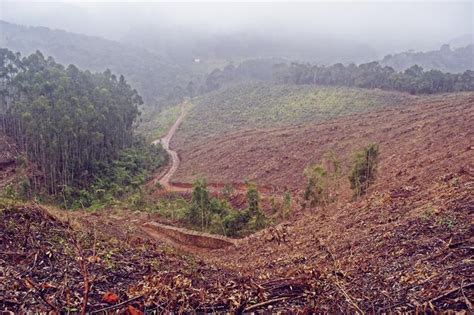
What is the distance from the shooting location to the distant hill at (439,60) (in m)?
103

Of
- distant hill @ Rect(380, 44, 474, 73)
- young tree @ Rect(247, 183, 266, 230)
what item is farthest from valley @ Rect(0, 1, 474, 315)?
distant hill @ Rect(380, 44, 474, 73)

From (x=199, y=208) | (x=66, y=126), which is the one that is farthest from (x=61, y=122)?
(x=199, y=208)

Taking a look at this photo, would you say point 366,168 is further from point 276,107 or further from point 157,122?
point 157,122

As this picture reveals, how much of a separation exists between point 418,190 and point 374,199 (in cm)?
117

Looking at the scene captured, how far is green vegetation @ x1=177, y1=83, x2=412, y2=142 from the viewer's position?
47438 mm

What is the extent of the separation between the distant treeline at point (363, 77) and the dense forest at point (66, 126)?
32.5 meters

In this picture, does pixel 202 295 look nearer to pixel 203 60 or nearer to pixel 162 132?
pixel 162 132

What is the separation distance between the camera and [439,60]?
105 metres

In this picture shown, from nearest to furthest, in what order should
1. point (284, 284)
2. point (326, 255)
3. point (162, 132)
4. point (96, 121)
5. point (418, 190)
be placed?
1. point (284, 284)
2. point (326, 255)
3. point (418, 190)
4. point (96, 121)
5. point (162, 132)

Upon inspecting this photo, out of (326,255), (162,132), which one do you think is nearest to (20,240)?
(326,255)

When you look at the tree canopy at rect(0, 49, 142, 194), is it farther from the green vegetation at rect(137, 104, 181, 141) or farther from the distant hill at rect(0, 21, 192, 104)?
the distant hill at rect(0, 21, 192, 104)

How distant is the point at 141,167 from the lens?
112 feet

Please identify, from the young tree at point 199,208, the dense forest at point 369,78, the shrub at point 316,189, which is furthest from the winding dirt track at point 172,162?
the dense forest at point 369,78

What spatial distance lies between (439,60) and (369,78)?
204 ft
